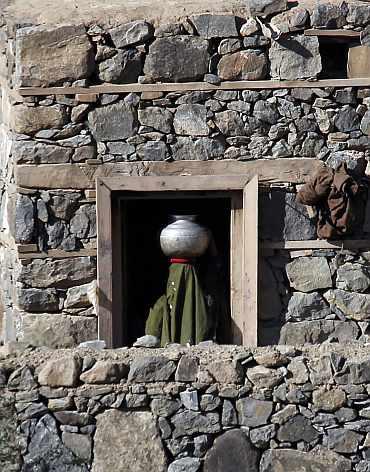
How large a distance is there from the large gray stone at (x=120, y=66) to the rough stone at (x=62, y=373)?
211 centimetres

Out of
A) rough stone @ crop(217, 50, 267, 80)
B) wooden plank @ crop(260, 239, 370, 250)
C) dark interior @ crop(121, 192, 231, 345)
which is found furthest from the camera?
dark interior @ crop(121, 192, 231, 345)

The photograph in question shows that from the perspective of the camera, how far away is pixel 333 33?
813 cm

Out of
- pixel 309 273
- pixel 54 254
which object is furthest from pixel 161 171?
pixel 309 273

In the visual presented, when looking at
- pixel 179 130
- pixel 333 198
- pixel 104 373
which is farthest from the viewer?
pixel 179 130

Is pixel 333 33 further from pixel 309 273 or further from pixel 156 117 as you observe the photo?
pixel 309 273

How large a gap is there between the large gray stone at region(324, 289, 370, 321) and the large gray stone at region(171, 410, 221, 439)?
153 cm

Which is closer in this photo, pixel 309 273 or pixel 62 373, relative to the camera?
pixel 62 373

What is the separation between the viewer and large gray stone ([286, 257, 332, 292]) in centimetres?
830

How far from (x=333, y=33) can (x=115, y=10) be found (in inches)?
62.6

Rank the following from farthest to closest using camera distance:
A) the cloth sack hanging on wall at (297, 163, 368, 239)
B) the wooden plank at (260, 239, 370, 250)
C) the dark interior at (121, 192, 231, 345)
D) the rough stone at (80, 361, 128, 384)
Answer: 1. the dark interior at (121, 192, 231, 345)
2. the wooden plank at (260, 239, 370, 250)
3. the cloth sack hanging on wall at (297, 163, 368, 239)
4. the rough stone at (80, 361, 128, 384)

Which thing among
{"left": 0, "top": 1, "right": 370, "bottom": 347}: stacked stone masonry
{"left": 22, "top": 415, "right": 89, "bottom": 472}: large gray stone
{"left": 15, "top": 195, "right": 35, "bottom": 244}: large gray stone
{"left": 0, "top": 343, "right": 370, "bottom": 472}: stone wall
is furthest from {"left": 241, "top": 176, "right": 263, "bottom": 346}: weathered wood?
{"left": 22, "top": 415, "right": 89, "bottom": 472}: large gray stone

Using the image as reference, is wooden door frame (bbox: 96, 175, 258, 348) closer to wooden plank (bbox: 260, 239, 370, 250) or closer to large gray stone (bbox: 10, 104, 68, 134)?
wooden plank (bbox: 260, 239, 370, 250)

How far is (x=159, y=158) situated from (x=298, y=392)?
2035 mm

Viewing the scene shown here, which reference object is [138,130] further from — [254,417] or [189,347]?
[254,417]
